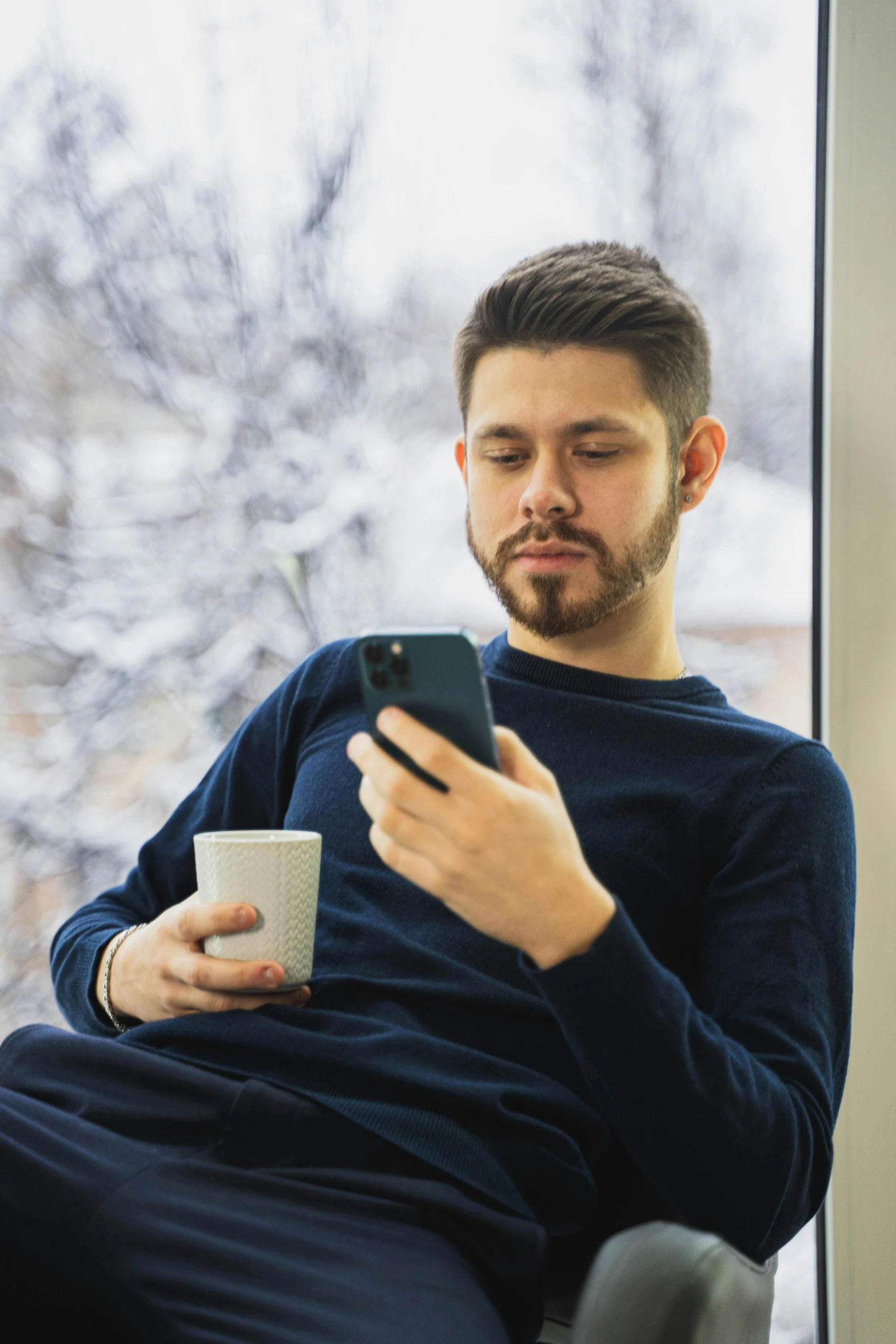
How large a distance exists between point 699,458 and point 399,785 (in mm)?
636

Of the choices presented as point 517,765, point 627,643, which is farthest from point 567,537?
point 517,765

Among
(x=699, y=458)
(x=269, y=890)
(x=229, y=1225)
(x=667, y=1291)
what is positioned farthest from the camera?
(x=699, y=458)

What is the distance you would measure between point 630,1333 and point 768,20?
4.92ft

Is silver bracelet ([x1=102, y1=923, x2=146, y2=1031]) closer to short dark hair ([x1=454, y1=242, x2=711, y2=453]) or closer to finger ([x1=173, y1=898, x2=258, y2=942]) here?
finger ([x1=173, y1=898, x2=258, y2=942])

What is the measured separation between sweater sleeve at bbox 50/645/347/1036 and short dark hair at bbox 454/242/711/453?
1.29 feet

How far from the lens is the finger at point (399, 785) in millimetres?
645

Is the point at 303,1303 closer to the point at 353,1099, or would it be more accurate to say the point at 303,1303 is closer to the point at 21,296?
the point at 353,1099

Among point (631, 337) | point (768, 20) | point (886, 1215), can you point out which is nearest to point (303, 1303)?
point (631, 337)

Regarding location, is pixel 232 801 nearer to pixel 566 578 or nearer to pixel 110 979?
pixel 110 979

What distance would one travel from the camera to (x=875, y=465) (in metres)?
1.35

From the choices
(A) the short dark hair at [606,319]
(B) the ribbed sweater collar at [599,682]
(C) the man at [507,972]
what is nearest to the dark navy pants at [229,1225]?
(C) the man at [507,972]

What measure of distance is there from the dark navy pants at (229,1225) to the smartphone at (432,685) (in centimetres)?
34

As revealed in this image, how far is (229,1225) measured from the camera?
73 centimetres

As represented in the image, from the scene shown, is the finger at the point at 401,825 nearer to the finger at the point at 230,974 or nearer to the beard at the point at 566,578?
the finger at the point at 230,974
